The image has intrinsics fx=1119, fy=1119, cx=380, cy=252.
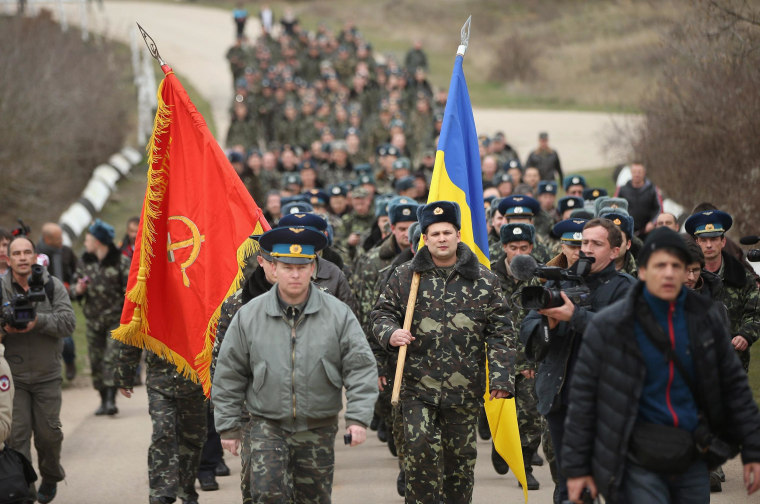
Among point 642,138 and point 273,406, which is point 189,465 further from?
point 642,138

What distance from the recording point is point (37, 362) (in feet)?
31.8

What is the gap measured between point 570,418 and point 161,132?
200 inches

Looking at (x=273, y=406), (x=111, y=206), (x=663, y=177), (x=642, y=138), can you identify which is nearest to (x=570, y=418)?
(x=273, y=406)

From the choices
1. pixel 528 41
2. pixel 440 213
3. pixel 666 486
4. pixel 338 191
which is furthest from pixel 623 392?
pixel 528 41

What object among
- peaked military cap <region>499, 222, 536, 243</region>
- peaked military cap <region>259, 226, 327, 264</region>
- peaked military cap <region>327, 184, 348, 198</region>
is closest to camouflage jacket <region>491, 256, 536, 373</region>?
peaked military cap <region>499, 222, 536, 243</region>

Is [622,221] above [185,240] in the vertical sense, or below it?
above

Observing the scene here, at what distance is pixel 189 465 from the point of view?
9281 millimetres

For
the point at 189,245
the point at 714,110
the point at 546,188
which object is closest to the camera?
the point at 189,245

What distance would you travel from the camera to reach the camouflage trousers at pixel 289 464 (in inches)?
269

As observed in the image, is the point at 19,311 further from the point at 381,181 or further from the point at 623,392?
the point at 381,181

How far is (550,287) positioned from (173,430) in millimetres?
3759

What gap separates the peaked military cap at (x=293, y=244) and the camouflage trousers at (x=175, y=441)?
2686mm

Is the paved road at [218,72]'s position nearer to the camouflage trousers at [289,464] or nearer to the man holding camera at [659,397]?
the camouflage trousers at [289,464]

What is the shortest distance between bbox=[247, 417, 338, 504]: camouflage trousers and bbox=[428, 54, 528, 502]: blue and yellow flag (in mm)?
2423
